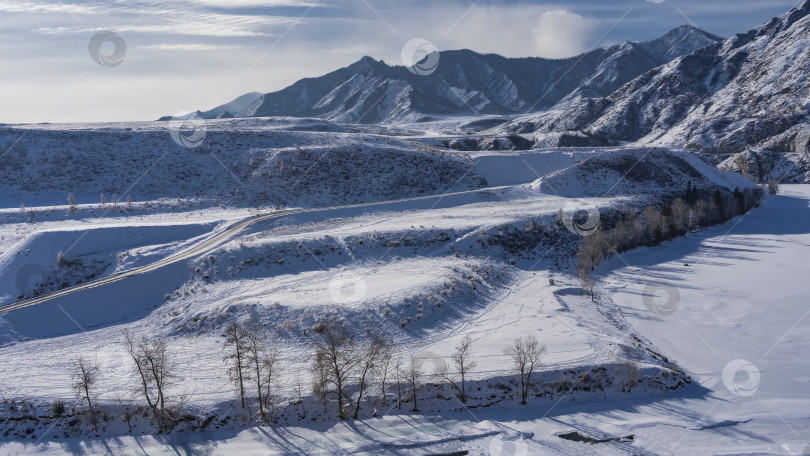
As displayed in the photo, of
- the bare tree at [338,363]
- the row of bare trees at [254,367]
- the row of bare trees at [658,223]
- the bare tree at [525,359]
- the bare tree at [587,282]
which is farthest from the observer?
the row of bare trees at [658,223]

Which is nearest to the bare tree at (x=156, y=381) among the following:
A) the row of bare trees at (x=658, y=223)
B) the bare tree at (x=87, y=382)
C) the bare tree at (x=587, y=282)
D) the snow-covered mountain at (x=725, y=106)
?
the bare tree at (x=87, y=382)

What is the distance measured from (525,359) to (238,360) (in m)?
17.7

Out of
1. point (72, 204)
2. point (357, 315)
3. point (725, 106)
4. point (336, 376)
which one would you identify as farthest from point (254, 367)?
point (725, 106)

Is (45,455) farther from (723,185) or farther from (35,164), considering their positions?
(723,185)

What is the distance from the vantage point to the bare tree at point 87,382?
27.8 metres

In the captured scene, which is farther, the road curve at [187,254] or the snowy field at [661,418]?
the road curve at [187,254]

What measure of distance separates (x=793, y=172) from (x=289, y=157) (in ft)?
394

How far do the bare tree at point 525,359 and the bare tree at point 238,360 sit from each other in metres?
16.9

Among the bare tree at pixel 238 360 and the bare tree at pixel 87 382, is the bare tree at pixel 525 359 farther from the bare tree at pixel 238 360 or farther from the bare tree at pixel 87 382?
the bare tree at pixel 87 382

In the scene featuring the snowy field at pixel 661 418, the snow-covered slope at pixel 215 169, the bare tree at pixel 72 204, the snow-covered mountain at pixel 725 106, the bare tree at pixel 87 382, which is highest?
the snow-covered mountain at pixel 725 106

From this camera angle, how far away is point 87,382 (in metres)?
28.3

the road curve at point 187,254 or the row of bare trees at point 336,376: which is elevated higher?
the road curve at point 187,254

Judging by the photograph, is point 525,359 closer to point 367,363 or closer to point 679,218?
point 367,363

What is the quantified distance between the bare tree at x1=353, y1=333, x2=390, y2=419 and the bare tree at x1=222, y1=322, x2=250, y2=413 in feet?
22.9
